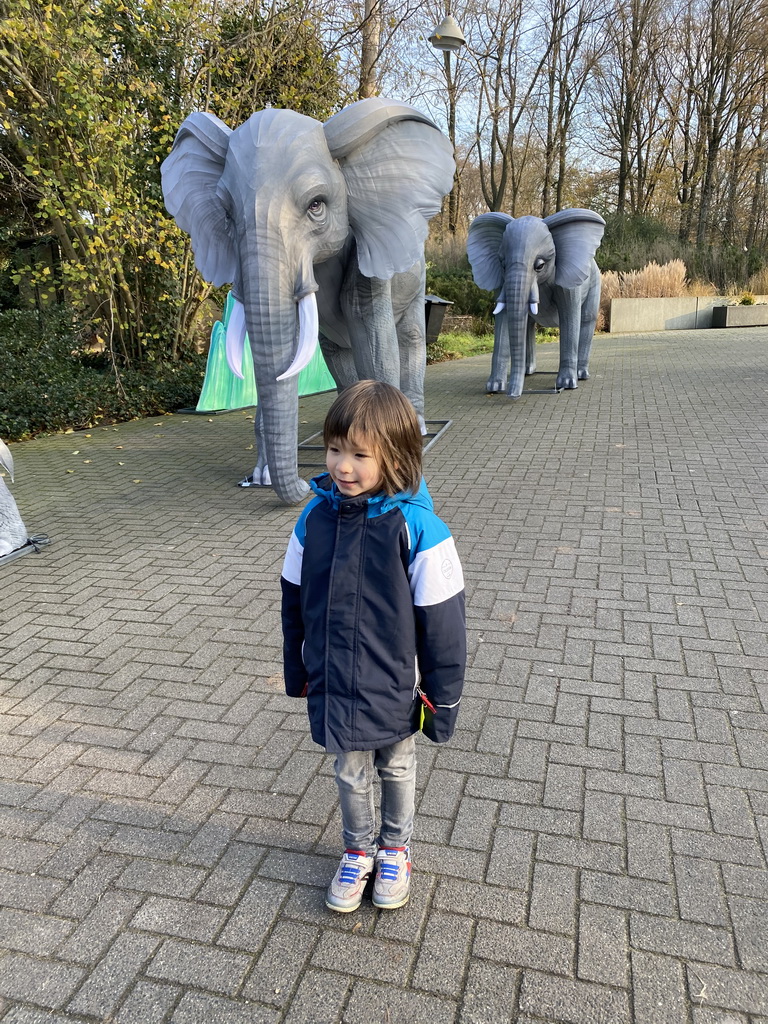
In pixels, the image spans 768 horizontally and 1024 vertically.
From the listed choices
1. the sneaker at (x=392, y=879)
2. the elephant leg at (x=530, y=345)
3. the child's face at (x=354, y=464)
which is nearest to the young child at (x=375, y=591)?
the child's face at (x=354, y=464)

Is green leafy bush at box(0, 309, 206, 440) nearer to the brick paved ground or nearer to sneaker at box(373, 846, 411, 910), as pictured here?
the brick paved ground

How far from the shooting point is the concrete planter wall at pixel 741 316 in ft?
74.5

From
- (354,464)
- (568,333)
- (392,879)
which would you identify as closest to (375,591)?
(354,464)

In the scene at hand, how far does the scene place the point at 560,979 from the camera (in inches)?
77.0

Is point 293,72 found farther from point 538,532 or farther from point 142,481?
point 538,532

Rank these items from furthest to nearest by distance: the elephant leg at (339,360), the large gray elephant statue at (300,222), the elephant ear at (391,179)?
1. the elephant leg at (339,360)
2. the elephant ear at (391,179)
3. the large gray elephant statue at (300,222)

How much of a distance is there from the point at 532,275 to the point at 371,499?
8.66 meters

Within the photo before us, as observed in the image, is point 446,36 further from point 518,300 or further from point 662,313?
point 662,313

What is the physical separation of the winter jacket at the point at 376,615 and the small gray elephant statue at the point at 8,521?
3.97 metres

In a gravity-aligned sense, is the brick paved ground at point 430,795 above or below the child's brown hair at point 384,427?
below

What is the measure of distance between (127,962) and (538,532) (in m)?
3.95

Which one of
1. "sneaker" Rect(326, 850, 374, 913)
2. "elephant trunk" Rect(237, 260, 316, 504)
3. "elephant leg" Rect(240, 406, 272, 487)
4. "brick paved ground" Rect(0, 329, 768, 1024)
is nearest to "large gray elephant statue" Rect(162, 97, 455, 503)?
"elephant trunk" Rect(237, 260, 316, 504)

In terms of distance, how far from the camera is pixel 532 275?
9773 millimetres

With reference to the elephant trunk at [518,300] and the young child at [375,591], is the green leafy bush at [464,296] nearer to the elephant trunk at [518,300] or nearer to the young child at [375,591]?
the elephant trunk at [518,300]
